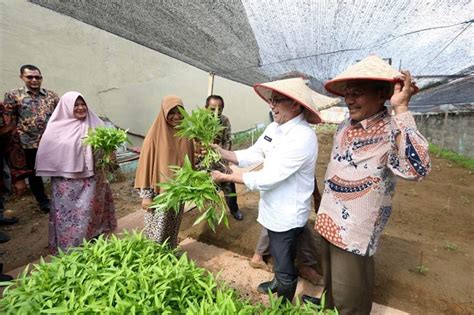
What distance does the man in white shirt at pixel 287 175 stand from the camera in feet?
6.12

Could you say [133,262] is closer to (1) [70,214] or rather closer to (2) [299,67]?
(1) [70,214]

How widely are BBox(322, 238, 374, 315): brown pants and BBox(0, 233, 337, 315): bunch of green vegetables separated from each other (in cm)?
53

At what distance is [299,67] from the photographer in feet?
16.3

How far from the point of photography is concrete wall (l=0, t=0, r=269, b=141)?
470 centimetres

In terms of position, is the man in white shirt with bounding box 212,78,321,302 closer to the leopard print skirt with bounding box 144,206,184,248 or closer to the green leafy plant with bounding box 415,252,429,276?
the leopard print skirt with bounding box 144,206,184,248

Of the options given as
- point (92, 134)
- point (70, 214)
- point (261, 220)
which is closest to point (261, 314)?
point (261, 220)

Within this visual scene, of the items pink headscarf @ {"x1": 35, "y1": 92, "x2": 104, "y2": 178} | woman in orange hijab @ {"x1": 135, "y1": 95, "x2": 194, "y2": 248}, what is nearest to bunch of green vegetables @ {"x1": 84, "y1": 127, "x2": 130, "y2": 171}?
pink headscarf @ {"x1": 35, "y1": 92, "x2": 104, "y2": 178}

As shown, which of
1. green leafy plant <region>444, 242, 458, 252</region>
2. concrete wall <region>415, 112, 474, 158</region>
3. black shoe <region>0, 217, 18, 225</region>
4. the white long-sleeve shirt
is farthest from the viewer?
concrete wall <region>415, 112, 474, 158</region>

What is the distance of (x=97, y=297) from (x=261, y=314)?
691mm

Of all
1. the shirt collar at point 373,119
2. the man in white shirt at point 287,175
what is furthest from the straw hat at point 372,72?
the man in white shirt at point 287,175

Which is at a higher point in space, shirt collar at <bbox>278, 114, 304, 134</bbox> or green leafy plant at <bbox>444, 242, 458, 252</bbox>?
shirt collar at <bbox>278, 114, 304, 134</bbox>

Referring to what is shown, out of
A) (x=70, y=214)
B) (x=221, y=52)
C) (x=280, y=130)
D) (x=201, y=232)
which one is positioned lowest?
(x=201, y=232)

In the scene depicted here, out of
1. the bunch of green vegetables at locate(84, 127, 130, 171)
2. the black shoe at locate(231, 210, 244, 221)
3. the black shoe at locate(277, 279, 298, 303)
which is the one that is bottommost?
the black shoe at locate(231, 210, 244, 221)

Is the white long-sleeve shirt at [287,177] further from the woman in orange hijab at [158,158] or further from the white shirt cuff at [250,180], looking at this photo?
the woman in orange hijab at [158,158]
